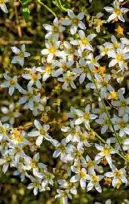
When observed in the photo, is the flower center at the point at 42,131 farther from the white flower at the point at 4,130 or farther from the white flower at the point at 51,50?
the white flower at the point at 51,50

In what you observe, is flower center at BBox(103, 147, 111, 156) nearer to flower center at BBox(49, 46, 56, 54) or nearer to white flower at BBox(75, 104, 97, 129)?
white flower at BBox(75, 104, 97, 129)

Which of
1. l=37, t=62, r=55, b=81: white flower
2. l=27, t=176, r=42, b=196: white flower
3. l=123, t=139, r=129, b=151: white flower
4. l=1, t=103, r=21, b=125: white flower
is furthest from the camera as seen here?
l=1, t=103, r=21, b=125: white flower

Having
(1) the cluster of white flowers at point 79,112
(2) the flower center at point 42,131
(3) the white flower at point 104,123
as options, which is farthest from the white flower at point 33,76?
(3) the white flower at point 104,123

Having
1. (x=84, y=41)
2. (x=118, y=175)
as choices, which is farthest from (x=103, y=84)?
(x=118, y=175)

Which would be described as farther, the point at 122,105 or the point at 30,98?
the point at 30,98

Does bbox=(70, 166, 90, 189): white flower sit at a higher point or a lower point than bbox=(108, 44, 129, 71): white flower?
lower

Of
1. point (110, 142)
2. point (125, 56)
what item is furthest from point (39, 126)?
point (125, 56)

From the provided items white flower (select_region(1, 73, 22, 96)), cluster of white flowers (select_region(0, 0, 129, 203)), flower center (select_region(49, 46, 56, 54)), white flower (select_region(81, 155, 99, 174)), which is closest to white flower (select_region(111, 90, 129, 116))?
cluster of white flowers (select_region(0, 0, 129, 203))

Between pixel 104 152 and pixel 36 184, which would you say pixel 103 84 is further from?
pixel 36 184
